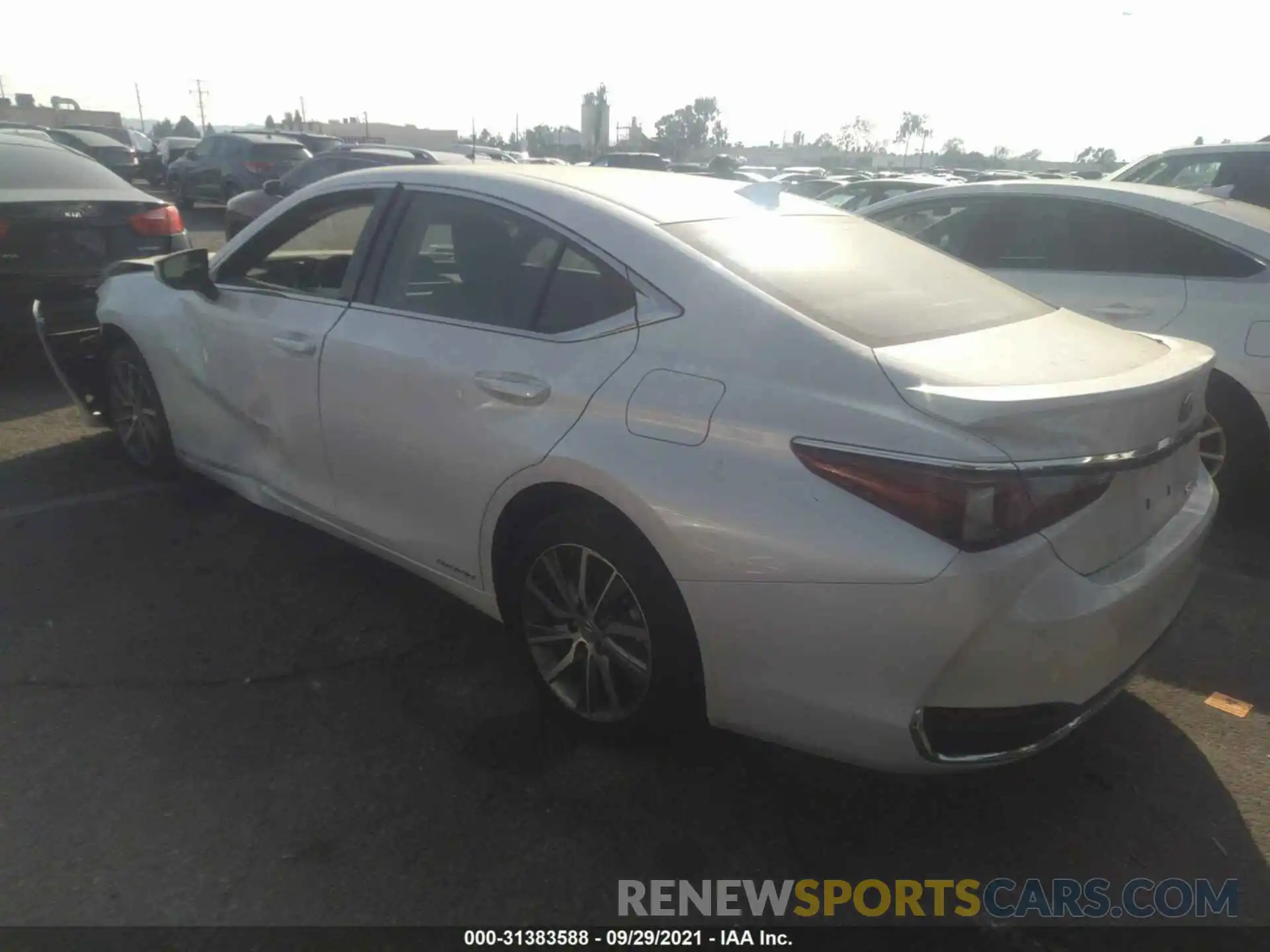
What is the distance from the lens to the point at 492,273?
3.00 metres

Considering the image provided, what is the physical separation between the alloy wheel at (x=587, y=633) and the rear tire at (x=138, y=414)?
257 cm

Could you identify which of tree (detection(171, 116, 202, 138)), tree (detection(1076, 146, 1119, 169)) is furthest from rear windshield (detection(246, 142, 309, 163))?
tree (detection(1076, 146, 1119, 169))

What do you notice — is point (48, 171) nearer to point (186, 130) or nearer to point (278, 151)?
point (278, 151)

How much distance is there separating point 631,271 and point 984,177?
2312cm

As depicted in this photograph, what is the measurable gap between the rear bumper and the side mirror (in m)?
2.72

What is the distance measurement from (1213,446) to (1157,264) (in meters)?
0.95

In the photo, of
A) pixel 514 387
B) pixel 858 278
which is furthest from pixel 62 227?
pixel 858 278

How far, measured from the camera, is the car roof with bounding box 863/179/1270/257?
4418 millimetres

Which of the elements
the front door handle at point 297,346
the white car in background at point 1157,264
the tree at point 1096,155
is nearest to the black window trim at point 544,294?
the front door handle at point 297,346

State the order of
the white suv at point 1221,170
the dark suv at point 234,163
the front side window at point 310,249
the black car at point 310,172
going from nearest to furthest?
the front side window at point 310,249, the white suv at point 1221,170, the black car at point 310,172, the dark suv at point 234,163

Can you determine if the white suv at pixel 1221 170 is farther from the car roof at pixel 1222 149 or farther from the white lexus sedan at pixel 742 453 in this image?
the white lexus sedan at pixel 742 453

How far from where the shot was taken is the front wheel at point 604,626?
95.9 inches

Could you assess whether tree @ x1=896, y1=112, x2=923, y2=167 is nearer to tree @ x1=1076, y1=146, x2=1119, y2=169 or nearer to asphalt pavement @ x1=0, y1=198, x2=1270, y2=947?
tree @ x1=1076, y1=146, x2=1119, y2=169

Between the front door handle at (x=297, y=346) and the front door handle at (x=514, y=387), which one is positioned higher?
the front door handle at (x=514, y=387)
